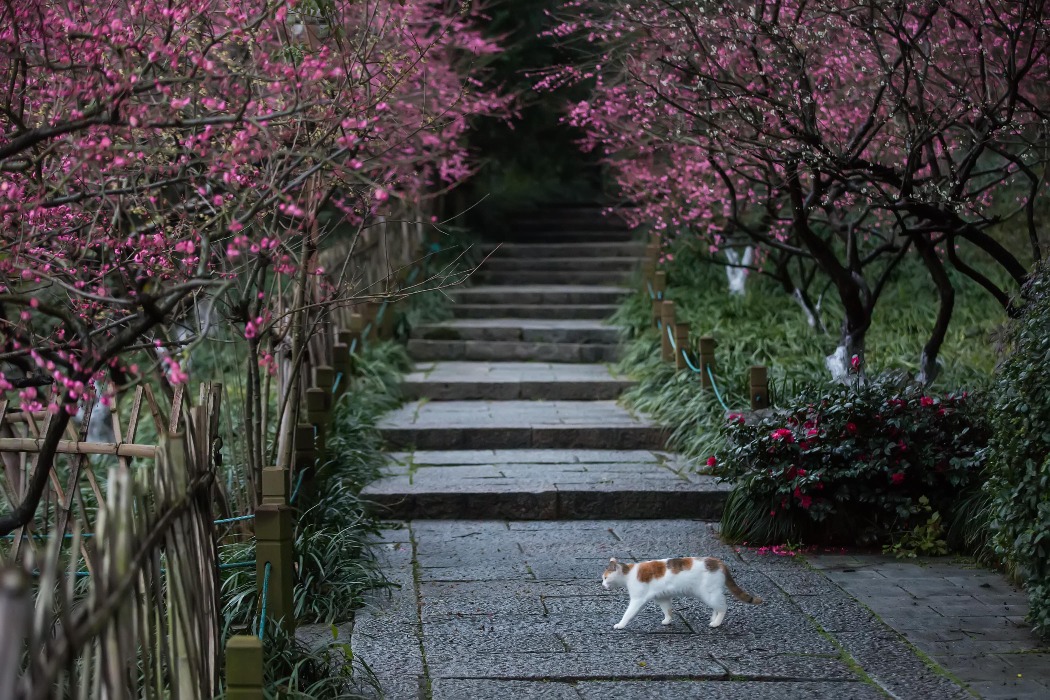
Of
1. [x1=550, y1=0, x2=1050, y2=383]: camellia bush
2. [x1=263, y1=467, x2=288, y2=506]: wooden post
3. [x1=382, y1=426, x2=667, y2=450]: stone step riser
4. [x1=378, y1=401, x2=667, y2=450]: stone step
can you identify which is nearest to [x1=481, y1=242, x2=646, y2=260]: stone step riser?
[x1=550, y1=0, x2=1050, y2=383]: camellia bush

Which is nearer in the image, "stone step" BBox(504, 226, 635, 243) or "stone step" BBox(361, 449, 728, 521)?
"stone step" BBox(361, 449, 728, 521)

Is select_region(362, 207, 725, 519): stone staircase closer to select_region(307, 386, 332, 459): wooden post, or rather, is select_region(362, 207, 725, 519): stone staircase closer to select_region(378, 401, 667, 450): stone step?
select_region(378, 401, 667, 450): stone step

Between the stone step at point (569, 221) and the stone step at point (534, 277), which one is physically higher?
the stone step at point (569, 221)

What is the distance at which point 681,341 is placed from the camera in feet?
29.0

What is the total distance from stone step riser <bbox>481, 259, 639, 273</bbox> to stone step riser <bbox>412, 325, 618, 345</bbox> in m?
2.33

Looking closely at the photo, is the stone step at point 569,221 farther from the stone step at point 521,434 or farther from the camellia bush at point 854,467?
the camellia bush at point 854,467

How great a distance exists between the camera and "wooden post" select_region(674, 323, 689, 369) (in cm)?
Answer: 875

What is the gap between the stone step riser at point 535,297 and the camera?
12.4 metres

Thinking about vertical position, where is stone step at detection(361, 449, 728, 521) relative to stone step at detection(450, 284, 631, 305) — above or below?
below

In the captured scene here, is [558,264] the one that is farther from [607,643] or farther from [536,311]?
[607,643]

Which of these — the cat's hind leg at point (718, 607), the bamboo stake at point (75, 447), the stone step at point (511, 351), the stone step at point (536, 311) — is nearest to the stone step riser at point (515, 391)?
the stone step at point (511, 351)

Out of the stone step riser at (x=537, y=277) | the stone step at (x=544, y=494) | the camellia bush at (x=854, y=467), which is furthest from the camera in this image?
the stone step riser at (x=537, y=277)

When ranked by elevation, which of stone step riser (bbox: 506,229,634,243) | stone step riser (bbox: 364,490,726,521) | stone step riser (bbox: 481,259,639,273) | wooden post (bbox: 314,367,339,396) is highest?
stone step riser (bbox: 506,229,634,243)

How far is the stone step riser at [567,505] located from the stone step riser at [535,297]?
5876mm
